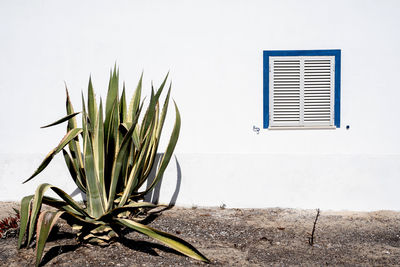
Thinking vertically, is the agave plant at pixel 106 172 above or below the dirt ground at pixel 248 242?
above

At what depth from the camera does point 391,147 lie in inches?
209

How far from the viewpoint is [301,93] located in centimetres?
539

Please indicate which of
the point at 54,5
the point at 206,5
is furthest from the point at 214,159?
the point at 54,5

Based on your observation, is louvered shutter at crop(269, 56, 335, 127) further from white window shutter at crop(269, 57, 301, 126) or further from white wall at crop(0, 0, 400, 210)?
white wall at crop(0, 0, 400, 210)

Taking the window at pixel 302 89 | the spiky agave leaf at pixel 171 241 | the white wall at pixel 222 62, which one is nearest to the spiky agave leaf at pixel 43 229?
the spiky agave leaf at pixel 171 241

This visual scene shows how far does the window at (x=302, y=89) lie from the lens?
210 inches

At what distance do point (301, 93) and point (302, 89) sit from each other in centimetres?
5

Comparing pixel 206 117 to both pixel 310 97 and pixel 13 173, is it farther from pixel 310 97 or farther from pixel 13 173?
pixel 13 173

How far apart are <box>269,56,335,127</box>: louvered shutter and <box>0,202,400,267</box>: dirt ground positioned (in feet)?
3.86

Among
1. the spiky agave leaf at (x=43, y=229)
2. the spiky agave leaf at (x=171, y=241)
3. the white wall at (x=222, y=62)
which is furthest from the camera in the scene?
the white wall at (x=222, y=62)

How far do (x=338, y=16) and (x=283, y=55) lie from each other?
0.86 metres

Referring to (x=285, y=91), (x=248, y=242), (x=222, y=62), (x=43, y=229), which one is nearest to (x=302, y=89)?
(x=285, y=91)

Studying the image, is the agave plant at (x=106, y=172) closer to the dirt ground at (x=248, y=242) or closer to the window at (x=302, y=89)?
the dirt ground at (x=248, y=242)

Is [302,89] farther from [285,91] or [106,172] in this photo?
[106,172]
